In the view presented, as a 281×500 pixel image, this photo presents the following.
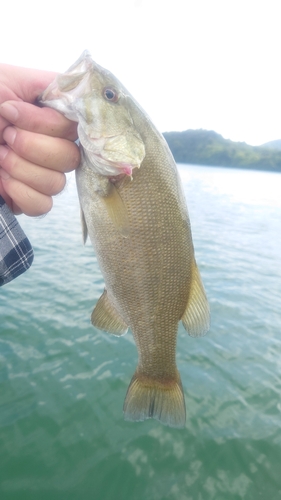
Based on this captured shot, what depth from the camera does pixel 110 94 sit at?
80.7 inches

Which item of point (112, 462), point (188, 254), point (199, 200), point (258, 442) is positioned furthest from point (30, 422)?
point (199, 200)

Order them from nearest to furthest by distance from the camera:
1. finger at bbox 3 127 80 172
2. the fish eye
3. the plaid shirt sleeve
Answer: finger at bbox 3 127 80 172, the fish eye, the plaid shirt sleeve

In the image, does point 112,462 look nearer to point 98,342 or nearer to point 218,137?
point 98,342

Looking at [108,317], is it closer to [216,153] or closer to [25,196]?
[25,196]

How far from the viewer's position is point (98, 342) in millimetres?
6887

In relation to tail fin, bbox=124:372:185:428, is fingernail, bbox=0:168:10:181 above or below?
above

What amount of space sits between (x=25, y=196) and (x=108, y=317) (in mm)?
1062

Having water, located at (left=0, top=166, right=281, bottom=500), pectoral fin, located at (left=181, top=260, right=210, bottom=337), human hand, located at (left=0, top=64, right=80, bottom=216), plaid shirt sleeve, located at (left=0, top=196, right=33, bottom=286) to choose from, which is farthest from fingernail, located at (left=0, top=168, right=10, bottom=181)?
water, located at (left=0, top=166, right=281, bottom=500)

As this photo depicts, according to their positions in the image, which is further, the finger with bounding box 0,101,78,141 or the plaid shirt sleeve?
the plaid shirt sleeve

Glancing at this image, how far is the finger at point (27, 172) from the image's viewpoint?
1911mm

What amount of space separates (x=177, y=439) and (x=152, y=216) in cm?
413

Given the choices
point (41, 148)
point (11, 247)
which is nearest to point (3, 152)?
point (41, 148)

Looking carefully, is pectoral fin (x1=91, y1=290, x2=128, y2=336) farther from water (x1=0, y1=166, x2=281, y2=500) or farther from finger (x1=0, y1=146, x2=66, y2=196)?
water (x1=0, y1=166, x2=281, y2=500)

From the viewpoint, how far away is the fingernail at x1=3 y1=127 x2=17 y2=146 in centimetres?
183
